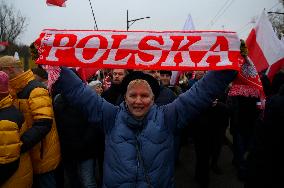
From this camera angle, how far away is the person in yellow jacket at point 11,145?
2953 millimetres

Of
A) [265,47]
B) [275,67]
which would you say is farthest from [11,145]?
[275,67]

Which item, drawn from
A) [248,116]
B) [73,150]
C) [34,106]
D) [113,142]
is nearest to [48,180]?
[73,150]

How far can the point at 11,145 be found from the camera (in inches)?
117

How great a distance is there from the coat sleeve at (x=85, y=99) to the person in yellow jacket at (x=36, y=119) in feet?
1.94

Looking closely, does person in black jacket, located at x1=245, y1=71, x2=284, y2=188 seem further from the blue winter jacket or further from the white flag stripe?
the white flag stripe

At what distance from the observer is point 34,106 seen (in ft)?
10.7

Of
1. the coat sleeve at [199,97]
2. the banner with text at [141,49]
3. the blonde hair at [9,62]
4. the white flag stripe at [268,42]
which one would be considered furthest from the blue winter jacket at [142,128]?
the white flag stripe at [268,42]

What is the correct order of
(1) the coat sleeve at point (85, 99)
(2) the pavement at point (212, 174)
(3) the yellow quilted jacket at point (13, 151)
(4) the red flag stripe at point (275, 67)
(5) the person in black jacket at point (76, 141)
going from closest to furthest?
(1) the coat sleeve at point (85, 99), (3) the yellow quilted jacket at point (13, 151), (5) the person in black jacket at point (76, 141), (4) the red flag stripe at point (275, 67), (2) the pavement at point (212, 174)

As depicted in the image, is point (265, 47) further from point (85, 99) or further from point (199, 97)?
point (85, 99)

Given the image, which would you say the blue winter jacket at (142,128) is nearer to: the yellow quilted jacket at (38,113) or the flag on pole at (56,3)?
the yellow quilted jacket at (38,113)

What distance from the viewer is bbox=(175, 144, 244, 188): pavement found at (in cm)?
564

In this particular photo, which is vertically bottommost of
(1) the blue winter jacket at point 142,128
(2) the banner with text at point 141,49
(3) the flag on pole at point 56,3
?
(1) the blue winter jacket at point 142,128

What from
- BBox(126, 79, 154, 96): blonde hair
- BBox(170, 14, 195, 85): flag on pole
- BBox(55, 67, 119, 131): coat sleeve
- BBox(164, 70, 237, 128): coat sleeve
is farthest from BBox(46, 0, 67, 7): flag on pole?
BBox(164, 70, 237, 128): coat sleeve

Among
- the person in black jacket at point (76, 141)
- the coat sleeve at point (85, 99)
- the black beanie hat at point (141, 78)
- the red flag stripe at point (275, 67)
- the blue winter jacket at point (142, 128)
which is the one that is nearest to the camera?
the blue winter jacket at point (142, 128)
